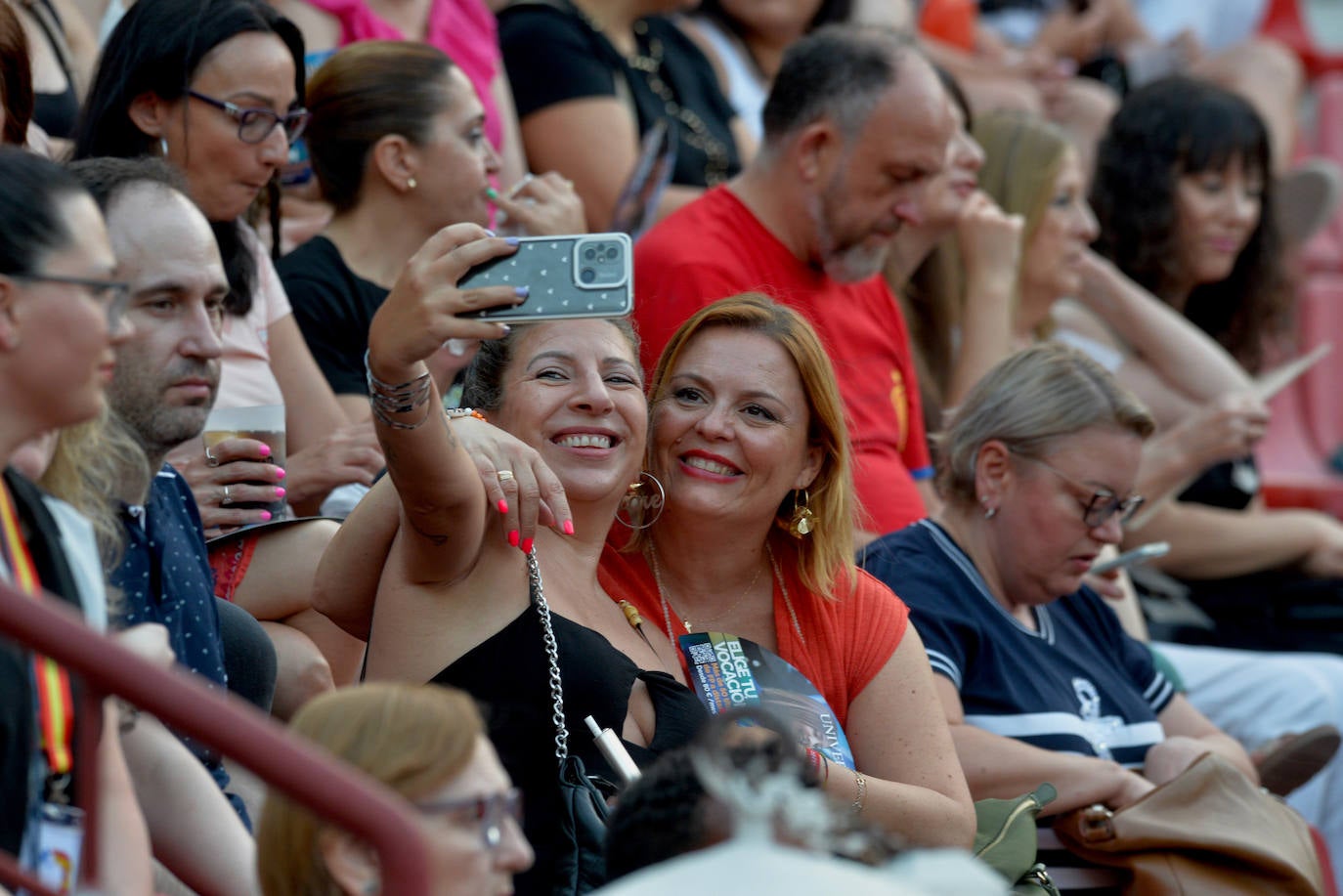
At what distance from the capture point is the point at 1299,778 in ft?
13.0

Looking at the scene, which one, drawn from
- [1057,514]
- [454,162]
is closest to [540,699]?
[1057,514]

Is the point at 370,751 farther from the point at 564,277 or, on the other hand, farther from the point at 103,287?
the point at 564,277

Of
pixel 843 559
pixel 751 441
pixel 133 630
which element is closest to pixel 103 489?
pixel 133 630

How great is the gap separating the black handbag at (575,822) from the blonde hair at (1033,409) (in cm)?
145

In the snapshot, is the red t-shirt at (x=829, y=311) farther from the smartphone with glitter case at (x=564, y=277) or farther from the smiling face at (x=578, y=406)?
the smartphone with glitter case at (x=564, y=277)

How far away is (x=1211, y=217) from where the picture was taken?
5.77m

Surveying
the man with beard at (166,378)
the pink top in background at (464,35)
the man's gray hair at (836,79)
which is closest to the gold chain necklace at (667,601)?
the man with beard at (166,378)

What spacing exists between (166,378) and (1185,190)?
411 cm

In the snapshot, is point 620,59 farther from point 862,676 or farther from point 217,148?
point 862,676

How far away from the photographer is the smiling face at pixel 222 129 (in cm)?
324

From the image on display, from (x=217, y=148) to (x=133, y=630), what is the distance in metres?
1.52

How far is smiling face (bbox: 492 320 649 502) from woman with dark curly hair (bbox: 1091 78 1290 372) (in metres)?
3.36

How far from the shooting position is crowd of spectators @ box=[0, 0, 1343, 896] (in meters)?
1.94

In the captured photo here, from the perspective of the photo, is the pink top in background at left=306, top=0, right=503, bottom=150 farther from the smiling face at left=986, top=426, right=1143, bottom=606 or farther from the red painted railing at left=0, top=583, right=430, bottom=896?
the red painted railing at left=0, top=583, right=430, bottom=896
